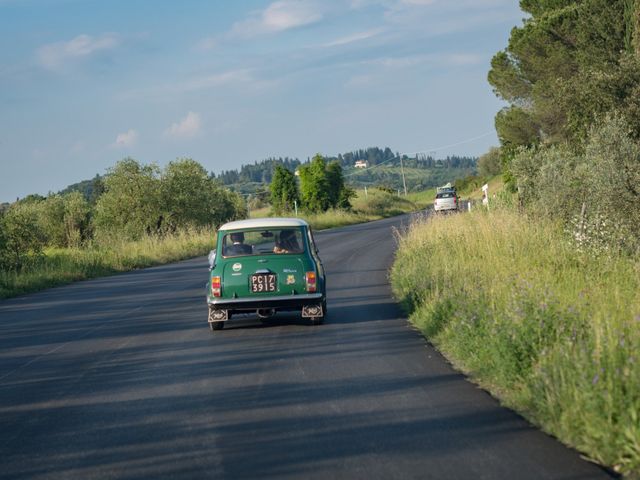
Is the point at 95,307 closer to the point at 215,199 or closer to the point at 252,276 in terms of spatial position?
the point at 252,276

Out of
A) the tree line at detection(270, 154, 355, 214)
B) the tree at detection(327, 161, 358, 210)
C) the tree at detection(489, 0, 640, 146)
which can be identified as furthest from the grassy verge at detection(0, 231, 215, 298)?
the tree at detection(327, 161, 358, 210)

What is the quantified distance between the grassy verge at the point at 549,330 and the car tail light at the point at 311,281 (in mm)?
1623

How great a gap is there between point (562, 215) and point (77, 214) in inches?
1495

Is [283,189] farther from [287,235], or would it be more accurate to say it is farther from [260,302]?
[260,302]

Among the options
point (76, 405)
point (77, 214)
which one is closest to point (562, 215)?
point (76, 405)

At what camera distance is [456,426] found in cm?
719

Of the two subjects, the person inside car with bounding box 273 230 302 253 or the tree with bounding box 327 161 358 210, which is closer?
the person inside car with bounding box 273 230 302 253

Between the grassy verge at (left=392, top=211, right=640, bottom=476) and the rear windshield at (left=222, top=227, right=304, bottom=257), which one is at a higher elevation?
the rear windshield at (left=222, top=227, right=304, bottom=257)

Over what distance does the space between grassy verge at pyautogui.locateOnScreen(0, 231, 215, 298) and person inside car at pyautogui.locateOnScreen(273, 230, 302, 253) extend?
11.2 meters

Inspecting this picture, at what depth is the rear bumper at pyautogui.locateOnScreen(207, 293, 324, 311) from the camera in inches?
531

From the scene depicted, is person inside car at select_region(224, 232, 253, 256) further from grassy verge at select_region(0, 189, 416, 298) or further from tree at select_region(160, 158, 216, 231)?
tree at select_region(160, 158, 216, 231)

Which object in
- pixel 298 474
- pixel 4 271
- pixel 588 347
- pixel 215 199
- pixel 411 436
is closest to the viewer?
pixel 298 474

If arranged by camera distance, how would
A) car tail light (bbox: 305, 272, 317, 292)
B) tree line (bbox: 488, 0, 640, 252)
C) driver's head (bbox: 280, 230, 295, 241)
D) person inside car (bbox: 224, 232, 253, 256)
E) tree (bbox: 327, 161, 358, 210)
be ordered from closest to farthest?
car tail light (bbox: 305, 272, 317, 292), person inside car (bbox: 224, 232, 253, 256), driver's head (bbox: 280, 230, 295, 241), tree line (bbox: 488, 0, 640, 252), tree (bbox: 327, 161, 358, 210)

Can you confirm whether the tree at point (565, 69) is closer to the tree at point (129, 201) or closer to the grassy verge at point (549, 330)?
the grassy verge at point (549, 330)
